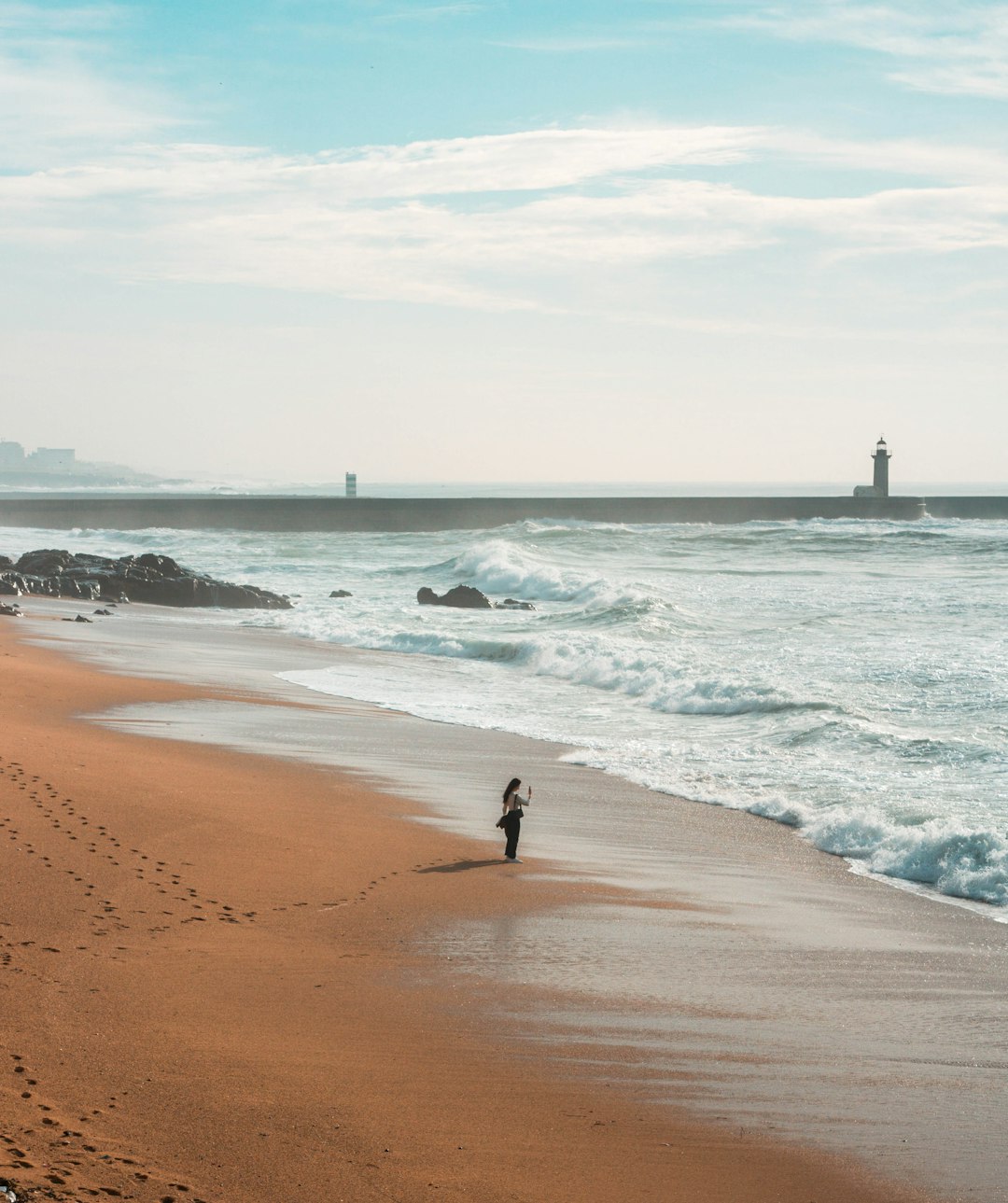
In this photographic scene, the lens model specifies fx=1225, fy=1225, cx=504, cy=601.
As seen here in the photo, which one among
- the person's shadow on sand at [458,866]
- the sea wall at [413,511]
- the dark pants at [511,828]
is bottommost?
the person's shadow on sand at [458,866]

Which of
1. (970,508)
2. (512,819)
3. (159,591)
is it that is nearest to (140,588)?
(159,591)

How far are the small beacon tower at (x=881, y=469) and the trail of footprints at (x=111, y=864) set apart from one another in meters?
67.4

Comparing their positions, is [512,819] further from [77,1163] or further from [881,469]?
[881,469]

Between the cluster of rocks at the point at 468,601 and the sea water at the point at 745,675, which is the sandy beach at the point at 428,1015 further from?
the cluster of rocks at the point at 468,601

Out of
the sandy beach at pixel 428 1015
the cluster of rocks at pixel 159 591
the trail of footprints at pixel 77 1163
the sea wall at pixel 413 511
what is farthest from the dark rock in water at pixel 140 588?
the sea wall at pixel 413 511

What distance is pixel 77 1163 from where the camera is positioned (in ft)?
11.6

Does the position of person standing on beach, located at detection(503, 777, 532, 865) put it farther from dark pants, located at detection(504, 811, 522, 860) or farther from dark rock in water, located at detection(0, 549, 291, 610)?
dark rock in water, located at detection(0, 549, 291, 610)

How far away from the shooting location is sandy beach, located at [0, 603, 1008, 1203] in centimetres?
402

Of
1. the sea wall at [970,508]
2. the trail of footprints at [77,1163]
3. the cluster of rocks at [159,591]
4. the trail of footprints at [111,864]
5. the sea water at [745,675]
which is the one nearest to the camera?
the trail of footprints at [77,1163]

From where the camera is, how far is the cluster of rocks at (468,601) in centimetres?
2875

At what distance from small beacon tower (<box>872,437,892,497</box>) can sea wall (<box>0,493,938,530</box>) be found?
1152 millimetres

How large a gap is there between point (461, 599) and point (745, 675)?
13136 millimetres

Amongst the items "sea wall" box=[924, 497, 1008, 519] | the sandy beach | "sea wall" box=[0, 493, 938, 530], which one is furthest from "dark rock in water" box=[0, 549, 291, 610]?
"sea wall" box=[924, 497, 1008, 519]

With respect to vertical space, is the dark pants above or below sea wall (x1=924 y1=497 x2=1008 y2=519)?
below
